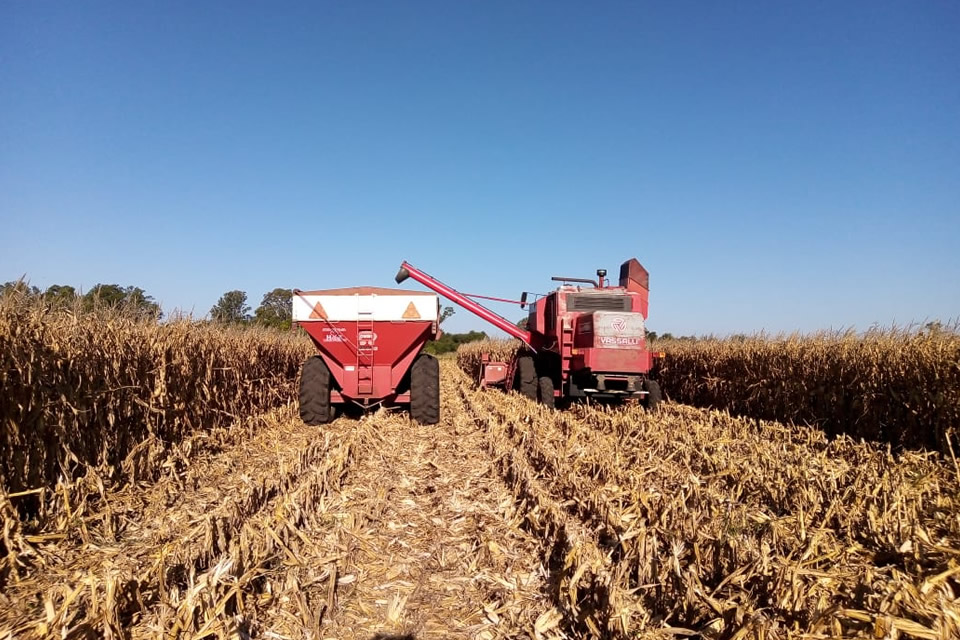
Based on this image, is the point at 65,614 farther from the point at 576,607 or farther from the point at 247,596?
the point at 576,607

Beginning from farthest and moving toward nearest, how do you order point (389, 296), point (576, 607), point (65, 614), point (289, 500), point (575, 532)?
1. point (389, 296)
2. point (289, 500)
3. point (575, 532)
4. point (576, 607)
5. point (65, 614)

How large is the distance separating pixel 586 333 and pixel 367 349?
3.87 meters

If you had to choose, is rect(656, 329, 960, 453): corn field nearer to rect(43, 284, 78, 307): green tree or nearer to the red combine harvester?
the red combine harvester

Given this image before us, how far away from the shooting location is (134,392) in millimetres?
5539

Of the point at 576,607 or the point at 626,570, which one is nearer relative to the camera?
the point at 576,607

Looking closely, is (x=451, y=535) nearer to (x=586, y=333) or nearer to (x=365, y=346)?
(x=365, y=346)

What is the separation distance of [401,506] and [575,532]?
182cm

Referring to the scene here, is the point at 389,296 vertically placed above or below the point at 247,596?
above

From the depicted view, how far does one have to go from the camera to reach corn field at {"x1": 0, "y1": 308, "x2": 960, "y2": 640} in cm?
260

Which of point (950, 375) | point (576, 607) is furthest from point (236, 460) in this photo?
point (950, 375)

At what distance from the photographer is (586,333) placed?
988 cm

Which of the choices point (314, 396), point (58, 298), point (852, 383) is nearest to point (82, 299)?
point (58, 298)

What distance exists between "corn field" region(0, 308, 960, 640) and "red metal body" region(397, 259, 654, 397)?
2709 mm

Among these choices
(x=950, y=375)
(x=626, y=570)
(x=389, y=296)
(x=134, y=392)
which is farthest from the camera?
(x=389, y=296)
